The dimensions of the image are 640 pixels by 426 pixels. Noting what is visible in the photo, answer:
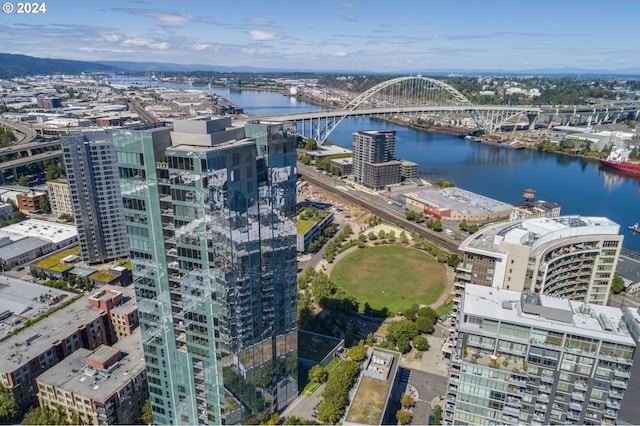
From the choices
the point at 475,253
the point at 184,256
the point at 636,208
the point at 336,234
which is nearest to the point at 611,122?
the point at 636,208

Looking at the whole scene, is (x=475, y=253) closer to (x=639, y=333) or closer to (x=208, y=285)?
(x=639, y=333)

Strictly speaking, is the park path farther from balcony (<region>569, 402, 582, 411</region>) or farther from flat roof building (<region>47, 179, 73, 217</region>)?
flat roof building (<region>47, 179, 73, 217</region>)

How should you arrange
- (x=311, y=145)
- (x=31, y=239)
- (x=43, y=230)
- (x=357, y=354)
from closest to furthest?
(x=357, y=354) < (x=31, y=239) < (x=43, y=230) < (x=311, y=145)

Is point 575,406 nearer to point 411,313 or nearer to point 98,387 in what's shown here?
point 411,313

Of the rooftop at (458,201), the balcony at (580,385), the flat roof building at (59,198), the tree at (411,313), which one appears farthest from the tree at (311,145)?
the balcony at (580,385)

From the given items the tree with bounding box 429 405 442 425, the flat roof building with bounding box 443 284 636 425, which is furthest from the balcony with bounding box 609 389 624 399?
the tree with bounding box 429 405 442 425

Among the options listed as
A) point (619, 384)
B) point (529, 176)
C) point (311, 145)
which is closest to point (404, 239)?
point (619, 384)
